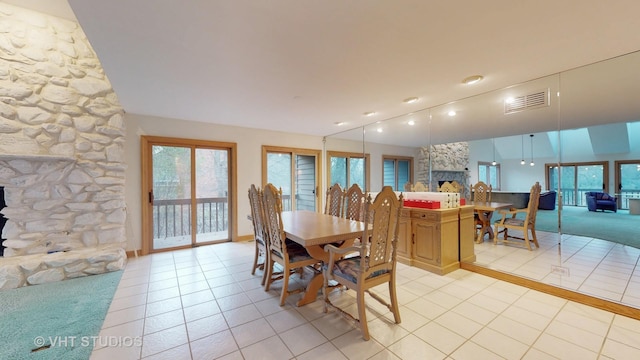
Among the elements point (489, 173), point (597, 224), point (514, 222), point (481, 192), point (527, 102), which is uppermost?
point (527, 102)

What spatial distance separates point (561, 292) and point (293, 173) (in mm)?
4814

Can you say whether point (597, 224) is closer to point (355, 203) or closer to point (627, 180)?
point (627, 180)

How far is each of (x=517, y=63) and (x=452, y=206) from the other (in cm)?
193

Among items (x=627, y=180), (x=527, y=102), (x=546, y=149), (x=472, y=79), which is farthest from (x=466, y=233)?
(x=627, y=180)

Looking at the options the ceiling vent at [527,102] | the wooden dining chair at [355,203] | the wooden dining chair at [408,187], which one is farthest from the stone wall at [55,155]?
the ceiling vent at [527,102]

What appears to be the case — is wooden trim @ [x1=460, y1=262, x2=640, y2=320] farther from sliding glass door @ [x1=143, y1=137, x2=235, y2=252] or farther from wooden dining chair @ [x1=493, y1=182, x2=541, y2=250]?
sliding glass door @ [x1=143, y1=137, x2=235, y2=252]

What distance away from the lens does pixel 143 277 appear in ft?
10.4

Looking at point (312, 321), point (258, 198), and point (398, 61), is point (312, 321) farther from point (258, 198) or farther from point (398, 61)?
point (398, 61)

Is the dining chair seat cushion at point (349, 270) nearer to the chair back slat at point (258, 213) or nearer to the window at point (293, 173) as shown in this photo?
the chair back slat at point (258, 213)

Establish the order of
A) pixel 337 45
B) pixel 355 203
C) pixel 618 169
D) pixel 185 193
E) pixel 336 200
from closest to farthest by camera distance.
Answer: pixel 337 45, pixel 355 203, pixel 336 200, pixel 185 193, pixel 618 169

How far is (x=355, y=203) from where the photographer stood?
11.5 feet

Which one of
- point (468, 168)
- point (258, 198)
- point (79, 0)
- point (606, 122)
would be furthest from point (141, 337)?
point (606, 122)

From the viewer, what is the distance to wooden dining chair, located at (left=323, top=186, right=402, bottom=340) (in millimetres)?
1942

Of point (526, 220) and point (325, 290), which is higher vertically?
point (526, 220)
